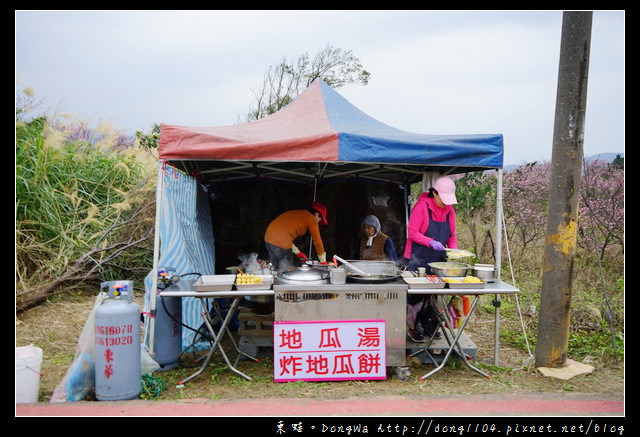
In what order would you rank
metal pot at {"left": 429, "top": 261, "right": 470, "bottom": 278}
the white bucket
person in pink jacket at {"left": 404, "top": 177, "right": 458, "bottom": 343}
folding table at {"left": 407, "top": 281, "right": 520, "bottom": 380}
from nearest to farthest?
the white bucket, folding table at {"left": 407, "top": 281, "right": 520, "bottom": 380}, metal pot at {"left": 429, "top": 261, "right": 470, "bottom": 278}, person in pink jacket at {"left": 404, "top": 177, "right": 458, "bottom": 343}

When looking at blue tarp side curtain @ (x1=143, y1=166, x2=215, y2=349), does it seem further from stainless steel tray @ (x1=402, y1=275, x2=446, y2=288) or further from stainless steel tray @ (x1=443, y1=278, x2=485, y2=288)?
stainless steel tray @ (x1=443, y1=278, x2=485, y2=288)

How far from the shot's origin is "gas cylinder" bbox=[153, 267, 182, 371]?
13.3 ft

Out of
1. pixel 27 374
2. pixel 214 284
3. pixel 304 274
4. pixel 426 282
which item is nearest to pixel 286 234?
pixel 304 274

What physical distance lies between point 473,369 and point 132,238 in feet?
17.6

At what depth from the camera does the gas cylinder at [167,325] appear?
4051 mm

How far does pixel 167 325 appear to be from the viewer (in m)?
4.12

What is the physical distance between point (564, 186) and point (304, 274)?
253 centimetres

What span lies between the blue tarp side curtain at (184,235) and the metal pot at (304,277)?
1.16 metres

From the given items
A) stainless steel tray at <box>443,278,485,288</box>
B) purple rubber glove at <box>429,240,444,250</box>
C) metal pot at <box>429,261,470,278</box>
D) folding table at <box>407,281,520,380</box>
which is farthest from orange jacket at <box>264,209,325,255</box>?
stainless steel tray at <box>443,278,485,288</box>

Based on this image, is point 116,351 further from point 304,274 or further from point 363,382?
point 363,382

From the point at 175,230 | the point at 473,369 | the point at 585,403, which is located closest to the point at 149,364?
the point at 175,230

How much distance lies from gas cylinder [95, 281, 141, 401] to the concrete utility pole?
3.67m

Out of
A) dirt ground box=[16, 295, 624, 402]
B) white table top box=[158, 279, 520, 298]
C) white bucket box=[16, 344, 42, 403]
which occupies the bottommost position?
dirt ground box=[16, 295, 624, 402]

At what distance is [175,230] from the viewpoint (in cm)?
454
